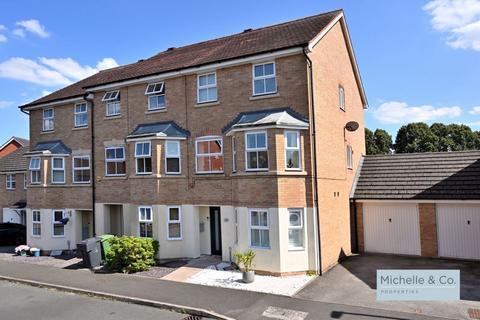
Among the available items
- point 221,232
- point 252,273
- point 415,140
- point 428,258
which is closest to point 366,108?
point 428,258

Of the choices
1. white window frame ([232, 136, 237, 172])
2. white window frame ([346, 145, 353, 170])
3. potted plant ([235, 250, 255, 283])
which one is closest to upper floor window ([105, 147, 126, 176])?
white window frame ([232, 136, 237, 172])

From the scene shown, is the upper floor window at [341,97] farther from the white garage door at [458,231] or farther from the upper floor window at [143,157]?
the upper floor window at [143,157]

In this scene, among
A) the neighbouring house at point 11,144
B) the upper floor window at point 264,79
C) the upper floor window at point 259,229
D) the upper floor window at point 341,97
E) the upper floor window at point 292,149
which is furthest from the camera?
the neighbouring house at point 11,144

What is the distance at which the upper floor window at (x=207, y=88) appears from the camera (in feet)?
47.5

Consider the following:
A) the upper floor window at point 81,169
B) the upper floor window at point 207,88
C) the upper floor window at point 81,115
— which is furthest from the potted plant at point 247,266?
the upper floor window at point 81,115

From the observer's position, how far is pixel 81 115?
59.9 ft

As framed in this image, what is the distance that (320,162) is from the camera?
1312cm

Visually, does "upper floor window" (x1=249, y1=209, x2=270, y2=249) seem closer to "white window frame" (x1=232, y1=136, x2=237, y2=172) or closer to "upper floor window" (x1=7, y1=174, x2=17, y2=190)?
"white window frame" (x1=232, y1=136, x2=237, y2=172)

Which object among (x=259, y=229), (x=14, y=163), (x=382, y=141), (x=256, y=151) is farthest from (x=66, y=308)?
(x=382, y=141)

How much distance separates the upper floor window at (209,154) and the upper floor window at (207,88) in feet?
5.29

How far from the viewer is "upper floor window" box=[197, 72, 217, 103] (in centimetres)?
1448

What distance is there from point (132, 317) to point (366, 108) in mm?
17318

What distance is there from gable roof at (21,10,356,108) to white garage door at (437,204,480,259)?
8.52 metres

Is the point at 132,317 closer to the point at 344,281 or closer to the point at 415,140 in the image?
the point at 344,281
